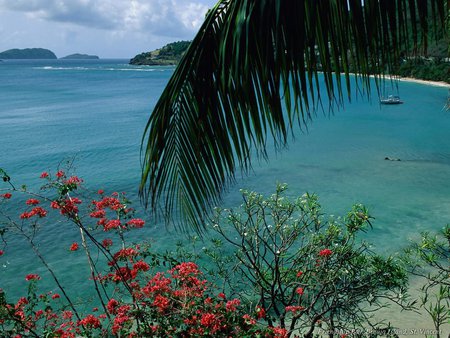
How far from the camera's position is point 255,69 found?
3.31ft

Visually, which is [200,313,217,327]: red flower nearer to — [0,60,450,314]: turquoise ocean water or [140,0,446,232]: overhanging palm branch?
[0,60,450,314]: turquoise ocean water

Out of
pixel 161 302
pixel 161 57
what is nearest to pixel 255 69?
pixel 161 302

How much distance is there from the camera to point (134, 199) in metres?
15.9

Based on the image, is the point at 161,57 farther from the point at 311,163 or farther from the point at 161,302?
the point at 161,302

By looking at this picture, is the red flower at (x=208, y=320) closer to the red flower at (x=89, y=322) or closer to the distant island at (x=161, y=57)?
the red flower at (x=89, y=322)

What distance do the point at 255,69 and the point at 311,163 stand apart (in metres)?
21.5

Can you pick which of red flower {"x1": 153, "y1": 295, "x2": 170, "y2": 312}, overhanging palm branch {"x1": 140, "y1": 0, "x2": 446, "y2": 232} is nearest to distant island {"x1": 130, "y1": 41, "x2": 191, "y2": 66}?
red flower {"x1": 153, "y1": 295, "x2": 170, "y2": 312}

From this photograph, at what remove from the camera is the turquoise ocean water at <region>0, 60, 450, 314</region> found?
41.7 feet

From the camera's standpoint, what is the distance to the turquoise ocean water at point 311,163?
12.7m

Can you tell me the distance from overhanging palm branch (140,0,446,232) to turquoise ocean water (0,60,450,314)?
72.0 inches

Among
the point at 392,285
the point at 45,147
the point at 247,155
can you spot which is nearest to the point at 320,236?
the point at 392,285

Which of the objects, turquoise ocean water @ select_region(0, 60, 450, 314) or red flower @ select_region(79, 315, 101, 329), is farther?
turquoise ocean water @ select_region(0, 60, 450, 314)

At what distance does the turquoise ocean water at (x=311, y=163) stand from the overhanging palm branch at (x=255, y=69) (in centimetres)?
183

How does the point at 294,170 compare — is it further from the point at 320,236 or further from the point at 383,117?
the point at 383,117
